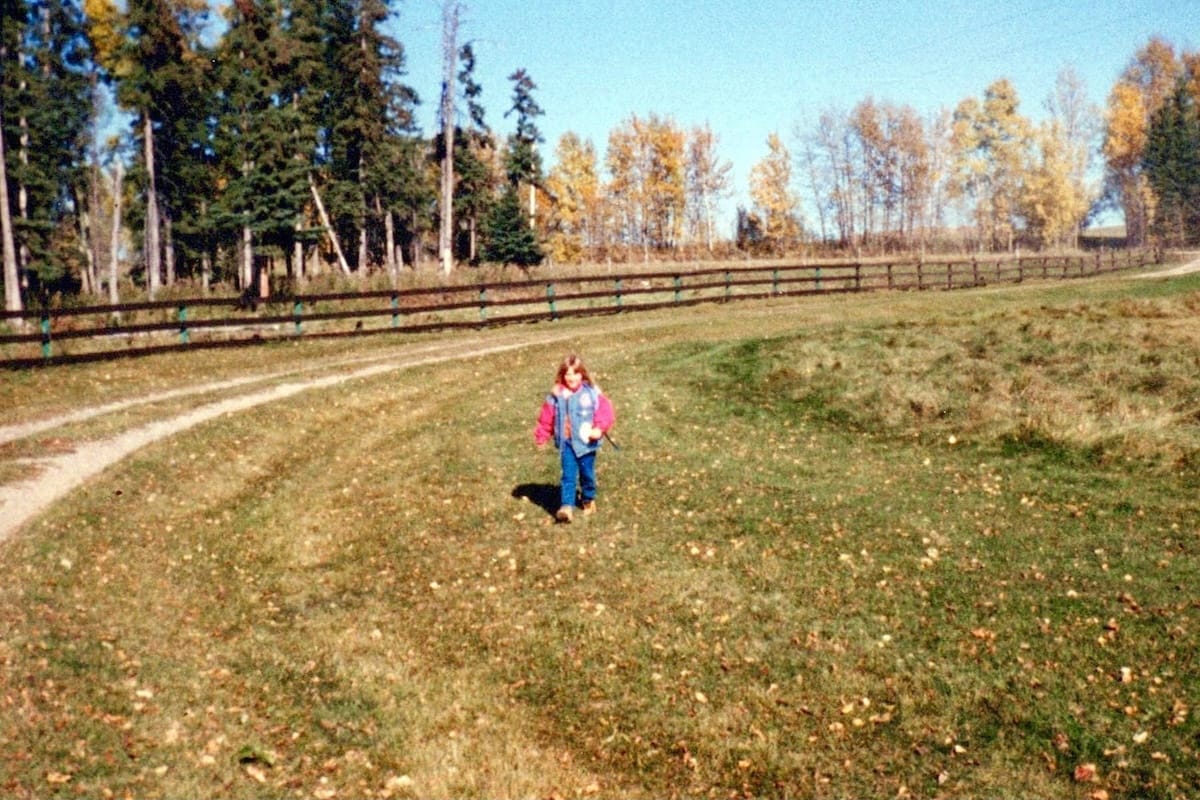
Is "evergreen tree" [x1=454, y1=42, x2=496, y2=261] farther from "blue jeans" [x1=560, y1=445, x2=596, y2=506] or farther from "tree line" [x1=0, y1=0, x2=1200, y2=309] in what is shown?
"blue jeans" [x1=560, y1=445, x2=596, y2=506]

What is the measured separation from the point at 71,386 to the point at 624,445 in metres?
12.8

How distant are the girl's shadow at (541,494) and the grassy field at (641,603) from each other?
0.23 ft

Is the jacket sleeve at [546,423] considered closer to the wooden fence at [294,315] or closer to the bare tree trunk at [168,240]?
the wooden fence at [294,315]

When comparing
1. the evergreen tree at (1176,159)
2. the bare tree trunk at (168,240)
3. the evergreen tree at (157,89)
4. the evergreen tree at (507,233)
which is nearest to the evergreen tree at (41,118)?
the evergreen tree at (157,89)

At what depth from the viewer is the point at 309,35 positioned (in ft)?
170

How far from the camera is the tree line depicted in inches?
1751

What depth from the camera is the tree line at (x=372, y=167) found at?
1751 inches

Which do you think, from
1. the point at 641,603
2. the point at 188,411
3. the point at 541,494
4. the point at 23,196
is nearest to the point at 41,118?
the point at 23,196

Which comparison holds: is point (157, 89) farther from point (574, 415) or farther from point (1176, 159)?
point (1176, 159)

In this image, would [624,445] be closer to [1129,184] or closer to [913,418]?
[913,418]

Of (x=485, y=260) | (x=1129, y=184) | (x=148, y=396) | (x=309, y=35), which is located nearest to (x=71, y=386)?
(x=148, y=396)

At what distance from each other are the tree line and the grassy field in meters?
29.1

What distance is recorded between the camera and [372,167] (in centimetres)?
5506

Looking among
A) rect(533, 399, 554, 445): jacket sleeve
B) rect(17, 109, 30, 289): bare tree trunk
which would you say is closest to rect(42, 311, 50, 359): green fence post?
rect(533, 399, 554, 445): jacket sleeve
